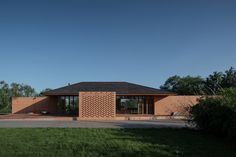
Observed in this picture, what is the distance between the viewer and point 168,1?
18656mm

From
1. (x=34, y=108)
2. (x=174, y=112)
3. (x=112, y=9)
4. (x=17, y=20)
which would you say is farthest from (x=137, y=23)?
(x=34, y=108)

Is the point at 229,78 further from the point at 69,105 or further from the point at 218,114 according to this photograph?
the point at 218,114

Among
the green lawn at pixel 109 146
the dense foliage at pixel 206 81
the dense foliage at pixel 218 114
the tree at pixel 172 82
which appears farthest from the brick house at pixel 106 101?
the tree at pixel 172 82

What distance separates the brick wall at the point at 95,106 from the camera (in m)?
32.5

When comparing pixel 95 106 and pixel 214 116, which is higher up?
pixel 214 116

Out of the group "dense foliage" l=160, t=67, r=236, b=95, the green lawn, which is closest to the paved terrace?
the green lawn

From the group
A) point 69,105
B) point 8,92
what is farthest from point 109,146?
point 8,92

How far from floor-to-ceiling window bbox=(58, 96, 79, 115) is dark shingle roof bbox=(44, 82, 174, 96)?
1.42 meters

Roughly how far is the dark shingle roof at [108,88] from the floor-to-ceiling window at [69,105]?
4.66 ft

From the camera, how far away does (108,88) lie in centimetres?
3869

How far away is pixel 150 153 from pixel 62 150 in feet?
9.20

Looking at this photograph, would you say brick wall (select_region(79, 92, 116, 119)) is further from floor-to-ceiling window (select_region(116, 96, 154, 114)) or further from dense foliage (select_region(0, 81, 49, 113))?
dense foliage (select_region(0, 81, 49, 113))

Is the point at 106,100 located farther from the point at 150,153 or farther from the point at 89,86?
the point at 150,153

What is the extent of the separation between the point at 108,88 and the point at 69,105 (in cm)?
491
